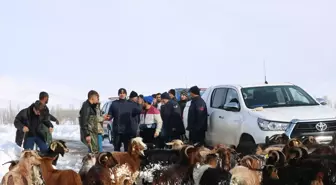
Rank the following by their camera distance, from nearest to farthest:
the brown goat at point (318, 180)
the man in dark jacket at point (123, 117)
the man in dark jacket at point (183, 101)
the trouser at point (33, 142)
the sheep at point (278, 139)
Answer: the brown goat at point (318, 180), the sheep at point (278, 139), the trouser at point (33, 142), the man in dark jacket at point (123, 117), the man in dark jacket at point (183, 101)

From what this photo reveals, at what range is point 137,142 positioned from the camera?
9961 mm

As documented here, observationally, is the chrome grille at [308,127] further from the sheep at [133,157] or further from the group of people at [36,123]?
the group of people at [36,123]

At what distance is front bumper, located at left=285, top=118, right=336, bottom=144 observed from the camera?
10672 millimetres

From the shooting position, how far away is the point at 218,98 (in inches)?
520

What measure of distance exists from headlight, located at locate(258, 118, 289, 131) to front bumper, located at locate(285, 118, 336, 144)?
104 millimetres

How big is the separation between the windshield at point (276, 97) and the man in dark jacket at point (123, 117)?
2514mm

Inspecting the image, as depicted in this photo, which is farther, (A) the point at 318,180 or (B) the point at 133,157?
(B) the point at 133,157

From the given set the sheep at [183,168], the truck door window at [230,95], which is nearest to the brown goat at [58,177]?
the sheep at [183,168]

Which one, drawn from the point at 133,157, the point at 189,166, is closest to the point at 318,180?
the point at 189,166

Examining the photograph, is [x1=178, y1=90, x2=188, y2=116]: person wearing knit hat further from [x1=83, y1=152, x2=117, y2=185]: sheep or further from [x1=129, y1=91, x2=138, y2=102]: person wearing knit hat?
[x1=83, y1=152, x2=117, y2=185]: sheep

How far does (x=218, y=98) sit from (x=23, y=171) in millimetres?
6929

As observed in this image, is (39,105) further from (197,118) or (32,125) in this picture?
(197,118)

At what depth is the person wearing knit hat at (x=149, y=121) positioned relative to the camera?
13695mm

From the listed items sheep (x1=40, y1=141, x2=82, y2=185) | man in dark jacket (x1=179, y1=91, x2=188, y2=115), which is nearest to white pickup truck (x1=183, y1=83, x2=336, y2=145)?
man in dark jacket (x1=179, y1=91, x2=188, y2=115)
